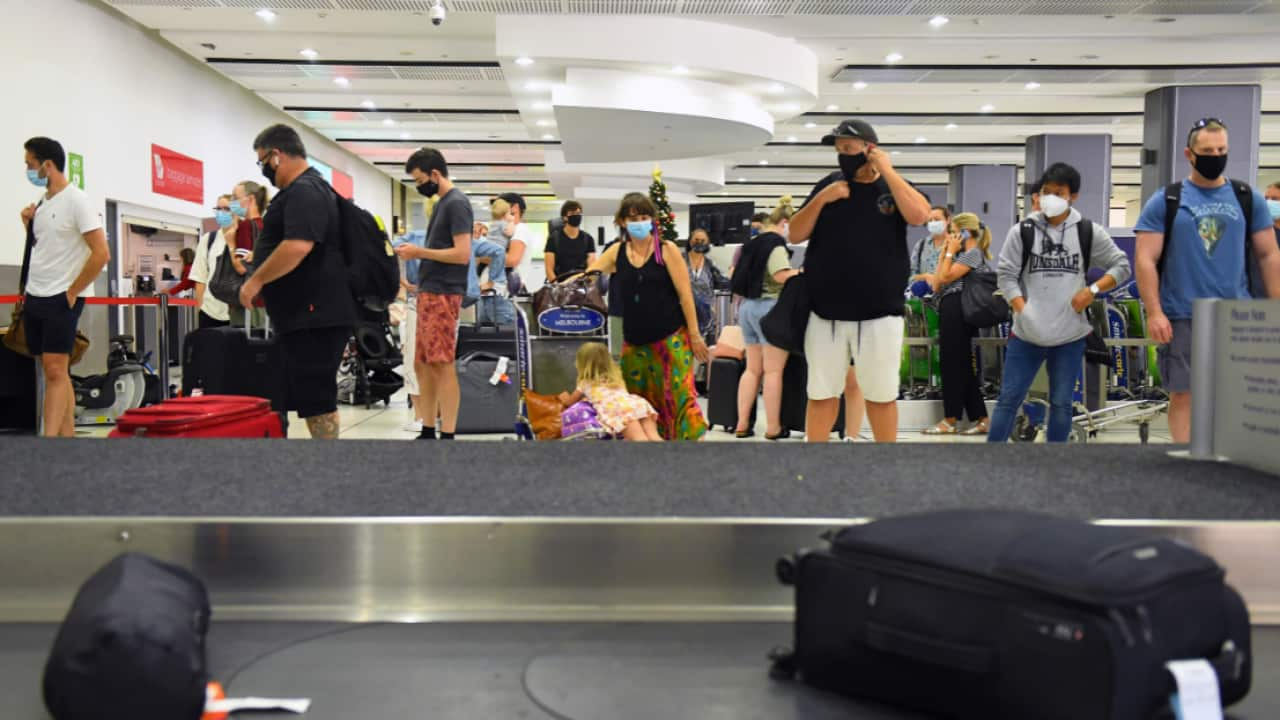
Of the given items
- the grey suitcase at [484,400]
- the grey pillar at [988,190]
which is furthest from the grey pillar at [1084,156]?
the grey suitcase at [484,400]

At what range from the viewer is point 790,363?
642cm

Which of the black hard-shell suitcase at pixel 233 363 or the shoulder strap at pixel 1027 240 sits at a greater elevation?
the shoulder strap at pixel 1027 240

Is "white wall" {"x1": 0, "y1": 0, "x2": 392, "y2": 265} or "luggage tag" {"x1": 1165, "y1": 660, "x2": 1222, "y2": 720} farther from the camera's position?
"white wall" {"x1": 0, "y1": 0, "x2": 392, "y2": 265}

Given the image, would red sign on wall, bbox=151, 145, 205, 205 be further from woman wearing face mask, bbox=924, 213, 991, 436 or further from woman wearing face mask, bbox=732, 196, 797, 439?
woman wearing face mask, bbox=924, 213, 991, 436

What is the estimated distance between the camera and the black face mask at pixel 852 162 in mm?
3684

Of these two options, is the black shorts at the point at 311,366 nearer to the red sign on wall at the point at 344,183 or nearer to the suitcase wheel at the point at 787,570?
the suitcase wheel at the point at 787,570

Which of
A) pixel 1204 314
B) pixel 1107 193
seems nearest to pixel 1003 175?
pixel 1107 193

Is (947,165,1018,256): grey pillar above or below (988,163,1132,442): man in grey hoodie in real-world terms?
above

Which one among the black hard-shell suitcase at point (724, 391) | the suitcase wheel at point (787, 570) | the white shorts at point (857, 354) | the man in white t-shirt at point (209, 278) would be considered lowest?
the black hard-shell suitcase at point (724, 391)

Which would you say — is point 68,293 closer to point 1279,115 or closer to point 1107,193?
point 1107,193

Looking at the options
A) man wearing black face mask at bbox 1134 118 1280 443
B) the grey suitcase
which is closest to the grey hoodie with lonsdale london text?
man wearing black face mask at bbox 1134 118 1280 443

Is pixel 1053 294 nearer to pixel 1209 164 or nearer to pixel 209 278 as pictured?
pixel 1209 164

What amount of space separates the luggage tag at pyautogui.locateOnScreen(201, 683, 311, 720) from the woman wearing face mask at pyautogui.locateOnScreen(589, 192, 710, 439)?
10.6 feet

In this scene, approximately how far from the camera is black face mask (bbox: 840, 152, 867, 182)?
12.1ft
